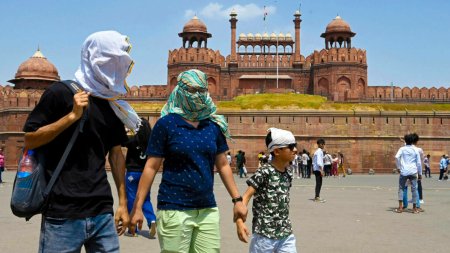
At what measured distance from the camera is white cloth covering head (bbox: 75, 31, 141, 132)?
283cm

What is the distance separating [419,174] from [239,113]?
19.2 meters

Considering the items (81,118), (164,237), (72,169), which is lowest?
(164,237)

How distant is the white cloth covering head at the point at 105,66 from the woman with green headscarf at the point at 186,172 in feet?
1.45

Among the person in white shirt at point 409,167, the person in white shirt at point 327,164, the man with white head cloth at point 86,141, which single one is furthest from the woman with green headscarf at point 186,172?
the person in white shirt at point 327,164

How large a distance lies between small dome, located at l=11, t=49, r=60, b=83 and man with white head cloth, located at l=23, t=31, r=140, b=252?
3893 centimetres

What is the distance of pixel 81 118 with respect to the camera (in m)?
2.72

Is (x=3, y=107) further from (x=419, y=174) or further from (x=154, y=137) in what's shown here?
(x=154, y=137)

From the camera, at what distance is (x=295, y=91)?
43156mm

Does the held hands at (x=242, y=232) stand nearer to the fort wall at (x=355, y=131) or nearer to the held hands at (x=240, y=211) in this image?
the held hands at (x=240, y=211)

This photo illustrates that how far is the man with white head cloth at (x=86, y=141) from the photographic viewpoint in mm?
2619

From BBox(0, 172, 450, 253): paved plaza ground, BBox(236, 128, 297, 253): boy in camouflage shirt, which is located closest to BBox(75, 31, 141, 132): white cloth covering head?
BBox(236, 128, 297, 253): boy in camouflage shirt

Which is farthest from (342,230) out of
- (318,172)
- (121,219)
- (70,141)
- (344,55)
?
(344,55)

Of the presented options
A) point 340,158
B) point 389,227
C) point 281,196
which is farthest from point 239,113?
point 281,196

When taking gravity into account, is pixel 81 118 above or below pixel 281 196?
above
